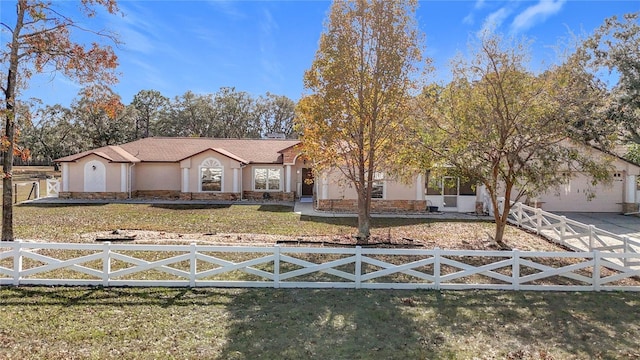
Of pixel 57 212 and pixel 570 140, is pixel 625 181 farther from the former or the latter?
pixel 57 212

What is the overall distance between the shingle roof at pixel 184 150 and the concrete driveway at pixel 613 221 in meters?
17.5

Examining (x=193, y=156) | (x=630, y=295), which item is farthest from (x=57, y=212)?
(x=630, y=295)

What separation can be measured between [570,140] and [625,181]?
1278 centimetres

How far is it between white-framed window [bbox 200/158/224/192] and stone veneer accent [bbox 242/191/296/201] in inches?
70.1

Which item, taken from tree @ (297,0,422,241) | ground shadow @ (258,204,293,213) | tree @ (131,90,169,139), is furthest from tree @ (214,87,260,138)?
tree @ (297,0,422,241)

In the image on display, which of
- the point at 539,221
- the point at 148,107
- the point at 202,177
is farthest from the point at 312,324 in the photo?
the point at 148,107

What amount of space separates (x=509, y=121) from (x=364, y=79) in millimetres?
4531

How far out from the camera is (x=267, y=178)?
2586cm

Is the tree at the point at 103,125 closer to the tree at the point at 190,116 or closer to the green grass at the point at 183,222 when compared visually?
the tree at the point at 190,116

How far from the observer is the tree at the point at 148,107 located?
2195 inches

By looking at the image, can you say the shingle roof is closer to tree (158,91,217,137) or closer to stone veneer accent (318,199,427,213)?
stone veneer accent (318,199,427,213)

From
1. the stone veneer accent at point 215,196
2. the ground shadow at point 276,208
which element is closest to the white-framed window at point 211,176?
the stone veneer accent at point 215,196

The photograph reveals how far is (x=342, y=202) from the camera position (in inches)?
791

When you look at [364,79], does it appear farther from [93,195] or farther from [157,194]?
[93,195]
